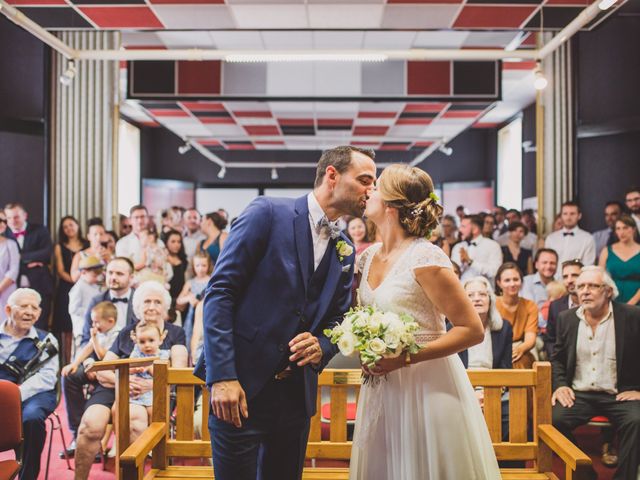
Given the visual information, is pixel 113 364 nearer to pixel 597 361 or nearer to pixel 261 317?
pixel 261 317

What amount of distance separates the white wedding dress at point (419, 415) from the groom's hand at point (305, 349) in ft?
1.02

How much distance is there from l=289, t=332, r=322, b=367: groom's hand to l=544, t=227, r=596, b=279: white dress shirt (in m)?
4.99

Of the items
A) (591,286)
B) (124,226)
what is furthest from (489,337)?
(124,226)

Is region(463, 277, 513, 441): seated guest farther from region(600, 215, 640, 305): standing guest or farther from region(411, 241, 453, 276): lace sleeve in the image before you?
region(600, 215, 640, 305): standing guest

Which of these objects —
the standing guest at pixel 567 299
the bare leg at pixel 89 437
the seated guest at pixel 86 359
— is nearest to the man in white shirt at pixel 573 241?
the standing guest at pixel 567 299

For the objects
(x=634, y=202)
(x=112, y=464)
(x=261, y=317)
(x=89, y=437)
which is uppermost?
(x=634, y=202)

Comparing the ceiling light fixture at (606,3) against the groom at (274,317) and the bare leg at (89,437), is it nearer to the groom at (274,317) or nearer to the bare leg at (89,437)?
the groom at (274,317)

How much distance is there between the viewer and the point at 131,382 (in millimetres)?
3865

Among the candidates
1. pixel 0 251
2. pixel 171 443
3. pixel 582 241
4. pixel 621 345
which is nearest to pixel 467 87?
pixel 582 241

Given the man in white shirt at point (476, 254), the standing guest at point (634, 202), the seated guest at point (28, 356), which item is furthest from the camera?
the standing guest at point (634, 202)

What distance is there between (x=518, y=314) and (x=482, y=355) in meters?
0.79

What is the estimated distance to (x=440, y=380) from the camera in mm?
2287

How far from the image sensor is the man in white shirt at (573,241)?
6574 millimetres

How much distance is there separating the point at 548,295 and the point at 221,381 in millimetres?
4208
